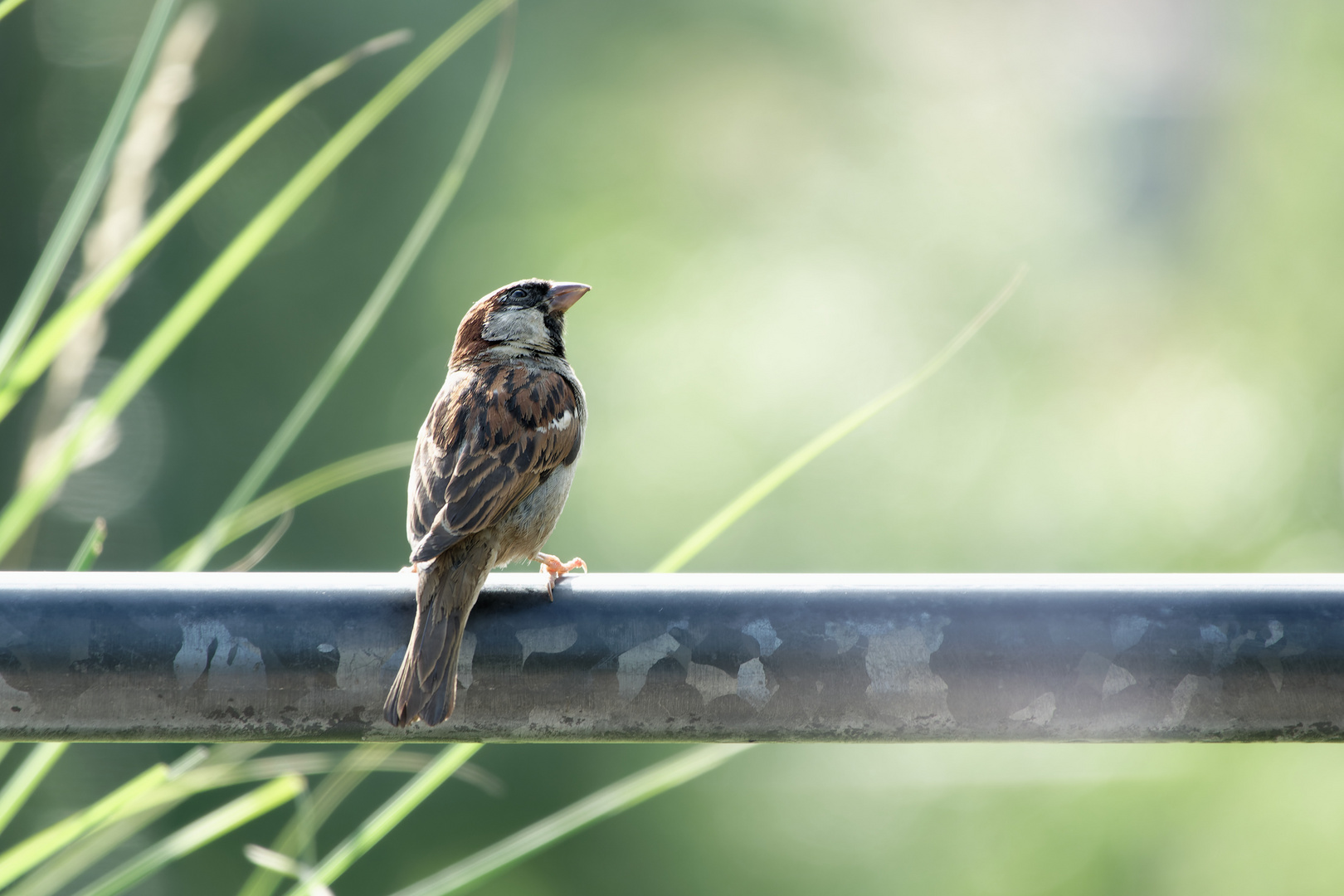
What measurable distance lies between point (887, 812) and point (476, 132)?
431cm

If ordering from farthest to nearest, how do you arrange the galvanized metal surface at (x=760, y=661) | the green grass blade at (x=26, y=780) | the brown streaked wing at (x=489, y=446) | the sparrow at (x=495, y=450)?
the brown streaked wing at (x=489, y=446) → the sparrow at (x=495, y=450) → the green grass blade at (x=26, y=780) → the galvanized metal surface at (x=760, y=661)

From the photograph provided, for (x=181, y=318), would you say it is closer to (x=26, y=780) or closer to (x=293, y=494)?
(x=293, y=494)

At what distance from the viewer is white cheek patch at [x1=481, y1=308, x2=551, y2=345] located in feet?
8.04

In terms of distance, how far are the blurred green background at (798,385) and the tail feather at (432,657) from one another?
3.78 meters

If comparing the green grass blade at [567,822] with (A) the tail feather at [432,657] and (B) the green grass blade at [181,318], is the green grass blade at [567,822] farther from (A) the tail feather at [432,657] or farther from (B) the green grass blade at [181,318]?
(B) the green grass blade at [181,318]

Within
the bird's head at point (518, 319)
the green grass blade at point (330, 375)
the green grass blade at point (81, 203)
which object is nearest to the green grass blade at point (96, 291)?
the green grass blade at point (81, 203)

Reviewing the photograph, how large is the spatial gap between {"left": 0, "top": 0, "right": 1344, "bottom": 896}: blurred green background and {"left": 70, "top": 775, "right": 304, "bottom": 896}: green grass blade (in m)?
3.66

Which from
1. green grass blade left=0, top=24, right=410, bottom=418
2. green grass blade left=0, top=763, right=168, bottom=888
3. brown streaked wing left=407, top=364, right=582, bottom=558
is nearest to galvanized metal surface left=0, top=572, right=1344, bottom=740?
green grass blade left=0, top=763, right=168, bottom=888

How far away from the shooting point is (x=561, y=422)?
6.73 feet

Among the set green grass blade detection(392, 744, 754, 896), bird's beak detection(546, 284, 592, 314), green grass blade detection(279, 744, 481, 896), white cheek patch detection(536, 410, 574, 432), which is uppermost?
bird's beak detection(546, 284, 592, 314)

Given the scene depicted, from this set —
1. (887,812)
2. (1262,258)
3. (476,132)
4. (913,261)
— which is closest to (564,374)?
(476,132)

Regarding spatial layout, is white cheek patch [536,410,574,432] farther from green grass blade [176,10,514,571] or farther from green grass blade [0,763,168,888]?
green grass blade [0,763,168,888]

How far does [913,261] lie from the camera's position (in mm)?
5680

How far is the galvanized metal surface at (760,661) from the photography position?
924mm
